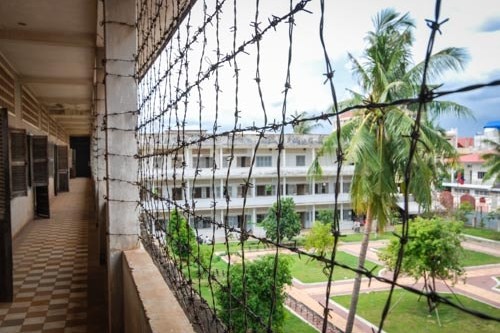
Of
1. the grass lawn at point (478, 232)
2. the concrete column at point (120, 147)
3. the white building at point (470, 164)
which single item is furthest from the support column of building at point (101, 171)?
the grass lawn at point (478, 232)

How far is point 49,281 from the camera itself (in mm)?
3635

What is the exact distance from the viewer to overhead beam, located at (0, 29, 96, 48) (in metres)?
4.23

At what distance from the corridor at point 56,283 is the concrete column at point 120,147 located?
63cm

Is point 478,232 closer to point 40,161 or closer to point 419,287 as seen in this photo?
point 419,287

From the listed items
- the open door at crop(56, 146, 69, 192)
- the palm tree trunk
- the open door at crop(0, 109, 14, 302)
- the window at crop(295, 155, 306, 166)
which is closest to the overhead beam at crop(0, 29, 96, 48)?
the open door at crop(0, 109, 14, 302)

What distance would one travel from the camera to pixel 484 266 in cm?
1195

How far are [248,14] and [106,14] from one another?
1452mm

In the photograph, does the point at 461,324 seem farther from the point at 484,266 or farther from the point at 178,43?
the point at 178,43

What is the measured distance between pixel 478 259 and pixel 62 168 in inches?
490

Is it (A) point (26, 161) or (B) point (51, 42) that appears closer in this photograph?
(B) point (51, 42)

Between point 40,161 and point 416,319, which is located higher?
point 40,161

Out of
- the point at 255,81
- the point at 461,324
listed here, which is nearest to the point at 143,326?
the point at 255,81

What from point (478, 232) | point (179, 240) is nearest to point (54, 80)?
point (179, 240)

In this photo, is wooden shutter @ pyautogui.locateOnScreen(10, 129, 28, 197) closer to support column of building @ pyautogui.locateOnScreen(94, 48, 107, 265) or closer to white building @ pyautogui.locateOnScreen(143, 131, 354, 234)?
support column of building @ pyautogui.locateOnScreen(94, 48, 107, 265)
